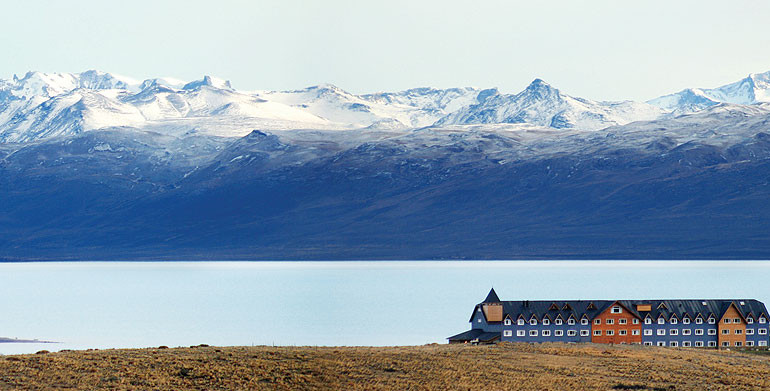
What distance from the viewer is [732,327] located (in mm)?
102500

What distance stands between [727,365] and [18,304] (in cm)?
15439

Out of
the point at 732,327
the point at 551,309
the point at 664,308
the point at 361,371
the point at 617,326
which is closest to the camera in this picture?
the point at 361,371

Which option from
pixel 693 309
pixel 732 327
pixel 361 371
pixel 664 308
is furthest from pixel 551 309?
pixel 361 371

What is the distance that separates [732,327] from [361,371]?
53663 millimetres

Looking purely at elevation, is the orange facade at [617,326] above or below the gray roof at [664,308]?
below

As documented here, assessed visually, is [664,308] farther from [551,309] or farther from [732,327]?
[551,309]

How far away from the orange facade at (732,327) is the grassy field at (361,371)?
31771 mm

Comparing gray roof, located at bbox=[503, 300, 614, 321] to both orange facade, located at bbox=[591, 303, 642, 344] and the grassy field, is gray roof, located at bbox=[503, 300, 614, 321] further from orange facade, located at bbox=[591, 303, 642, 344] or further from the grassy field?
the grassy field

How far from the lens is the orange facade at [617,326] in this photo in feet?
335

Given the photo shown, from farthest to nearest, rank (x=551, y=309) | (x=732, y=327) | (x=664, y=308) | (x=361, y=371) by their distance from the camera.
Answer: (x=664, y=308), (x=732, y=327), (x=551, y=309), (x=361, y=371)

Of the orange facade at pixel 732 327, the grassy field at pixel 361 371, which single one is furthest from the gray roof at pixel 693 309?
the grassy field at pixel 361 371

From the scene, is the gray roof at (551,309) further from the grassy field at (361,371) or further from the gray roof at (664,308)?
the grassy field at (361,371)

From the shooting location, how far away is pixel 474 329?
101 m

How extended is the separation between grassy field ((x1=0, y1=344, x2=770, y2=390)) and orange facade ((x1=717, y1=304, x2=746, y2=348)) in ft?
104
